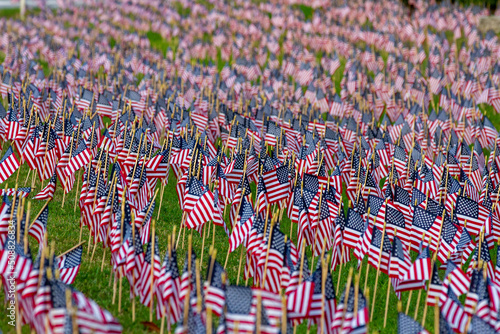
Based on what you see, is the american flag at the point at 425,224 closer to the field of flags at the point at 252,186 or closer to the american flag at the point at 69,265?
the field of flags at the point at 252,186

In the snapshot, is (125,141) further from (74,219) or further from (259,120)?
(259,120)

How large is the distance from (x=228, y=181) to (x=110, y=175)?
1.74 m

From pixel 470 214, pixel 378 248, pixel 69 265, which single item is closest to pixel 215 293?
pixel 69 265

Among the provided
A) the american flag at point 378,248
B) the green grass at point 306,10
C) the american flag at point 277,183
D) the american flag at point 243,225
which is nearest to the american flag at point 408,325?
the american flag at point 378,248

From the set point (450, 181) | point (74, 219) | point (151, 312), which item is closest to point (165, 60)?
point (74, 219)

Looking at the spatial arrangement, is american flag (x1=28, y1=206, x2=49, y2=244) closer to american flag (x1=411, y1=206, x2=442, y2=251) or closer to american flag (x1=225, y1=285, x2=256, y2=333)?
A: american flag (x1=225, y1=285, x2=256, y2=333)

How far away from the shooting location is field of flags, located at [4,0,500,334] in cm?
657

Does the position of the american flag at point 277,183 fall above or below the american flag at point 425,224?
below

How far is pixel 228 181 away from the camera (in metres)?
10.2

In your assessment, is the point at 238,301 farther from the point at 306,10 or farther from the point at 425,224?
the point at 306,10

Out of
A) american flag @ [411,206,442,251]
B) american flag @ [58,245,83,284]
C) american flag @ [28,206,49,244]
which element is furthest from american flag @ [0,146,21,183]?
american flag @ [411,206,442,251]

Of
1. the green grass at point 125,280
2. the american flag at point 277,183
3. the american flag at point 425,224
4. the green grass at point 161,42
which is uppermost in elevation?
the american flag at point 425,224

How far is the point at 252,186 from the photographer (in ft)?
40.7

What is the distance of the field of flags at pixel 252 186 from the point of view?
6.57 metres
